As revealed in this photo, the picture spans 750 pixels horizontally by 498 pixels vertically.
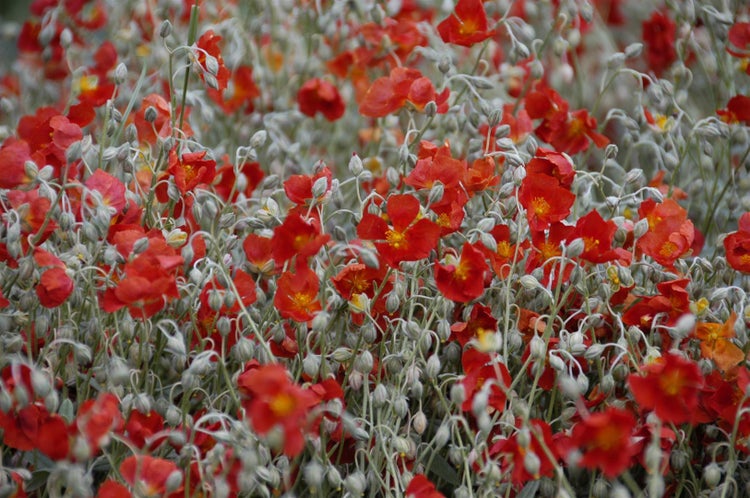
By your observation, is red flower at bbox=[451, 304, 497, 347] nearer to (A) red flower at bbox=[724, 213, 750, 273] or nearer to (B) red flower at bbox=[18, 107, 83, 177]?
(A) red flower at bbox=[724, 213, 750, 273]

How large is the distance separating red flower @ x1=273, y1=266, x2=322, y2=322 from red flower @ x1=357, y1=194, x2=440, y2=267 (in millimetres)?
125

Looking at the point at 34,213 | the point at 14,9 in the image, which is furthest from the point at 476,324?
the point at 14,9

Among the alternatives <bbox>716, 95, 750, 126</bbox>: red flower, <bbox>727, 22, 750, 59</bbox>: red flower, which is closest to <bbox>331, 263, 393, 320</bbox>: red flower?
<bbox>716, 95, 750, 126</bbox>: red flower

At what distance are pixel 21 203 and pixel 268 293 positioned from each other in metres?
0.54

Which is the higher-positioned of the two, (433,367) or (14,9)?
(433,367)

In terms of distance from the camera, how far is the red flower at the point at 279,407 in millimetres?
1204

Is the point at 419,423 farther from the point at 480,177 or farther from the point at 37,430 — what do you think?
the point at 37,430

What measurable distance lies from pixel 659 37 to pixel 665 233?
4.28 ft

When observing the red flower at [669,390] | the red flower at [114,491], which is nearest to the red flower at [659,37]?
the red flower at [669,390]

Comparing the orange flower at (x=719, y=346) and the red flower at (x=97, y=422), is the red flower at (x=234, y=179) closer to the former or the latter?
the red flower at (x=97, y=422)

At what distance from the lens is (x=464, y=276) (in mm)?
1498

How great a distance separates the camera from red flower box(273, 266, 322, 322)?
59.4 inches

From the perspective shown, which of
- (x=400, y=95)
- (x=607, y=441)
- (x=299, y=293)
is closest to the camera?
(x=607, y=441)

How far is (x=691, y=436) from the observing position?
1.71 meters
